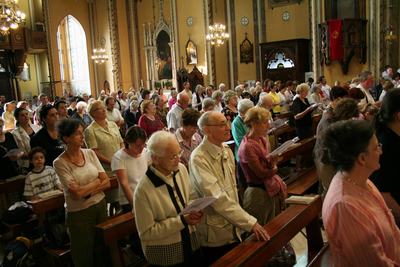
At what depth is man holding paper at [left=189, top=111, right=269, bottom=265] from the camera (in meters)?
2.71

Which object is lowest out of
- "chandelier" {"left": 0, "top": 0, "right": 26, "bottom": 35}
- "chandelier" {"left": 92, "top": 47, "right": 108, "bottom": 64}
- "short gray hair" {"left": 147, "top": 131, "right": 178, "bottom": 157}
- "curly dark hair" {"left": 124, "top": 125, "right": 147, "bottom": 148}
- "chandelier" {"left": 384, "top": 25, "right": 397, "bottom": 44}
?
"curly dark hair" {"left": 124, "top": 125, "right": 147, "bottom": 148}

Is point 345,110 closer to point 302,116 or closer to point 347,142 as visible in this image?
point 347,142

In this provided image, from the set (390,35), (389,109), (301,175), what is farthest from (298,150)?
(390,35)

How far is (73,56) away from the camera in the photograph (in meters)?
22.5

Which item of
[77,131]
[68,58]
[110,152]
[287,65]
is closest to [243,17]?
[287,65]

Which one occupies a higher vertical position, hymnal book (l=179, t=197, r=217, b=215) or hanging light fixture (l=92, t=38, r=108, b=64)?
hanging light fixture (l=92, t=38, r=108, b=64)

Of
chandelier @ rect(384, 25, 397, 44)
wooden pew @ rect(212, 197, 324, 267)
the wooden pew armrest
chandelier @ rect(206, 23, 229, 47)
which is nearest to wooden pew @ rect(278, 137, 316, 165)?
A: wooden pew @ rect(212, 197, 324, 267)

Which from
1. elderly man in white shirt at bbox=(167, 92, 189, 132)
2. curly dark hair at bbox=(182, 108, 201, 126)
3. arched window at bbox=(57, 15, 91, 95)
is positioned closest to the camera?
curly dark hair at bbox=(182, 108, 201, 126)

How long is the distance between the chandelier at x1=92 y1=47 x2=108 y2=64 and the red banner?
10869mm

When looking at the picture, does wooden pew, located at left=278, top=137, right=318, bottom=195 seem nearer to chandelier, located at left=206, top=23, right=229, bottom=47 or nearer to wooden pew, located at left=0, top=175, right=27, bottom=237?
wooden pew, located at left=0, top=175, right=27, bottom=237

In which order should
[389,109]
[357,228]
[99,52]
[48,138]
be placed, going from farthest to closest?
[99,52] → [48,138] → [389,109] → [357,228]

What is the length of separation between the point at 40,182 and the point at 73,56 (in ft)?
63.9

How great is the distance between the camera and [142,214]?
96.3 inches

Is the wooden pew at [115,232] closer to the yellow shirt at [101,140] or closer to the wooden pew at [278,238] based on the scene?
the wooden pew at [278,238]
